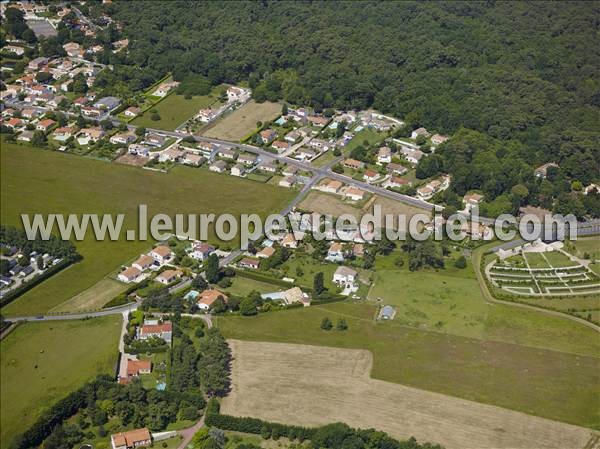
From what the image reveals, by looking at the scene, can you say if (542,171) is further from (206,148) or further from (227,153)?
(206,148)

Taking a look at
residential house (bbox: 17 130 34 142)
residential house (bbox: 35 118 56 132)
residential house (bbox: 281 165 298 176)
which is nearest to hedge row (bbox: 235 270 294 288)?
residential house (bbox: 281 165 298 176)

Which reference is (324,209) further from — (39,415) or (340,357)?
(39,415)

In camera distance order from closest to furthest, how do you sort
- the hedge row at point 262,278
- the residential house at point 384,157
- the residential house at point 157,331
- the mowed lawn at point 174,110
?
1. the residential house at point 157,331
2. the hedge row at point 262,278
3. the residential house at point 384,157
4. the mowed lawn at point 174,110

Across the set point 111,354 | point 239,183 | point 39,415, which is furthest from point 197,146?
point 39,415

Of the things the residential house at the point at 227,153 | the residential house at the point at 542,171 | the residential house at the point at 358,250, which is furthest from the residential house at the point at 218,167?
the residential house at the point at 542,171

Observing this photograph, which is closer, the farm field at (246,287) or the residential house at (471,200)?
the farm field at (246,287)

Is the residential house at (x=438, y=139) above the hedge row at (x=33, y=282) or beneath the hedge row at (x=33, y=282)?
above

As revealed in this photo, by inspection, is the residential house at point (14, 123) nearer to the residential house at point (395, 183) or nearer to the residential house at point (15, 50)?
the residential house at point (15, 50)
